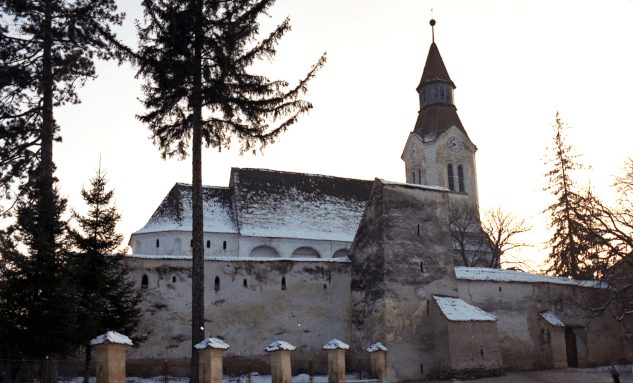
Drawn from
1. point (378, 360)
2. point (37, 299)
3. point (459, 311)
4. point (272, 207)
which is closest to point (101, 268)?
point (37, 299)

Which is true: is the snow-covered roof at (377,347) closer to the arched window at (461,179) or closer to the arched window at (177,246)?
the arched window at (177,246)

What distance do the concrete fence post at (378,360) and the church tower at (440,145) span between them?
2543cm

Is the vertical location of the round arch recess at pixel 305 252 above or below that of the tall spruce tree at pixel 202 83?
below

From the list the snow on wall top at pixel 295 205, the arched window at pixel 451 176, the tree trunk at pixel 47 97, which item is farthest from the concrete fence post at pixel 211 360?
the arched window at pixel 451 176

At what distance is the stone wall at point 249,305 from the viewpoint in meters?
20.2

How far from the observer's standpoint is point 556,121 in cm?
3725

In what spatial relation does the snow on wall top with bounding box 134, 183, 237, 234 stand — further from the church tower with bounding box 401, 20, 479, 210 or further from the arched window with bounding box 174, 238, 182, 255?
the church tower with bounding box 401, 20, 479, 210

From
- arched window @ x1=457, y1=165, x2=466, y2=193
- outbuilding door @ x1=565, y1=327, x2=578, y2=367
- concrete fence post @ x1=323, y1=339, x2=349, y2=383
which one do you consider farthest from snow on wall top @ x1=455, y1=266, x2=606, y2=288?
arched window @ x1=457, y1=165, x2=466, y2=193

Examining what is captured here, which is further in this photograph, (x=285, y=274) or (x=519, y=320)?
(x=519, y=320)

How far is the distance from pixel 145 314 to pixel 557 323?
16319 mm

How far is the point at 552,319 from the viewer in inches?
968

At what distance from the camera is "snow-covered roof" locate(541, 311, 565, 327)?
24234 mm

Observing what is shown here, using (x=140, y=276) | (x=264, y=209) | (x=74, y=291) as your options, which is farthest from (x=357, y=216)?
(x=74, y=291)

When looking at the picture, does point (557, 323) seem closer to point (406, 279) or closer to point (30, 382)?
point (406, 279)
